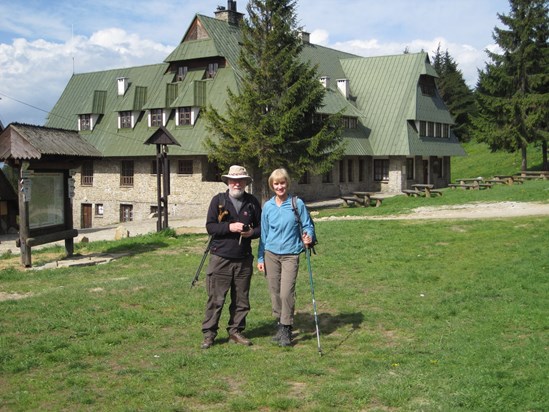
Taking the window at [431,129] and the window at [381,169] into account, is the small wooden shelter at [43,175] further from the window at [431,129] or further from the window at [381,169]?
the window at [431,129]

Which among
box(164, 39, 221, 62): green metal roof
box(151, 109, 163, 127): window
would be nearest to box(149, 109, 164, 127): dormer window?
box(151, 109, 163, 127): window

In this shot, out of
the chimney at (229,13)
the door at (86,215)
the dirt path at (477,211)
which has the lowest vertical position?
the door at (86,215)

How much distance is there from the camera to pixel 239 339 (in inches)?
322

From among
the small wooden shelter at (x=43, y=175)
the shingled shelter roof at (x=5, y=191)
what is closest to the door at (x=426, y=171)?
the shingled shelter roof at (x=5, y=191)

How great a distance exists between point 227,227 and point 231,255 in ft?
1.19

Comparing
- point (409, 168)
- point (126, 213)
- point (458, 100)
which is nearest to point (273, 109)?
point (126, 213)

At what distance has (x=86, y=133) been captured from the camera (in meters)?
43.1

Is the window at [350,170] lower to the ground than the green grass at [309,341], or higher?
higher

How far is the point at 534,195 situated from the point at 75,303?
23687 mm

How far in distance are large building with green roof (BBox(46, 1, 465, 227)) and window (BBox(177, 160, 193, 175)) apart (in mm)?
56

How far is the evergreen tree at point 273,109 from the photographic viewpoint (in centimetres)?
3070

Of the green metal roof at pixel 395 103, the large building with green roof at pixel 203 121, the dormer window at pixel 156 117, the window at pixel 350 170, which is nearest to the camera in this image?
the large building with green roof at pixel 203 121

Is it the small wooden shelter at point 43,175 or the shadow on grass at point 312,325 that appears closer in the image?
the shadow on grass at point 312,325

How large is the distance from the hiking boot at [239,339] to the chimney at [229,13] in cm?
3697
